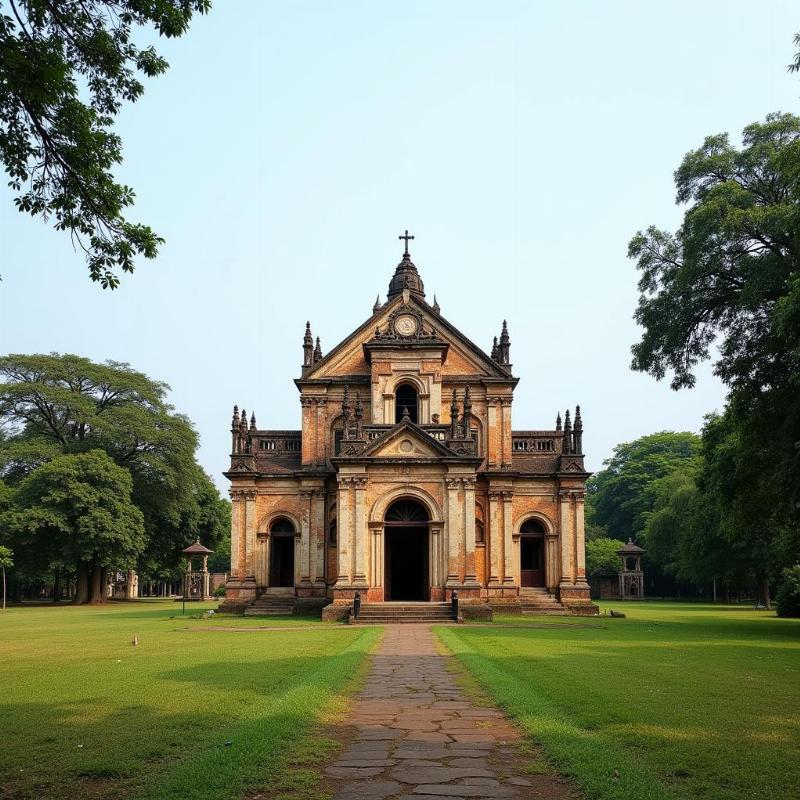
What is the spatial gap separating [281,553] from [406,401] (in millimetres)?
9246

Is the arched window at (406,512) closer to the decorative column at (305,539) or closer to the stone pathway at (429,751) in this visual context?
the decorative column at (305,539)

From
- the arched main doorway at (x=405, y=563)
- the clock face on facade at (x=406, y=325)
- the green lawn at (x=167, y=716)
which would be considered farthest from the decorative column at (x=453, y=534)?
the green lawn at (x=167, y=716)

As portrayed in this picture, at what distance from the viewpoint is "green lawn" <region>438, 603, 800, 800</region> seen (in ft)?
25.1

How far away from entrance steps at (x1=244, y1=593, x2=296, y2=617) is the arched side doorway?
10.6 m

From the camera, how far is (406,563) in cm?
3866

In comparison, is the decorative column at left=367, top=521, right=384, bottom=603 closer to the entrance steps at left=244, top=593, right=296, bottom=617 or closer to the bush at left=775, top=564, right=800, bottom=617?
the entrance steps at left=244, top=593, right=296, bottom=617

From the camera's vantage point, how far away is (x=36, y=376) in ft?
182

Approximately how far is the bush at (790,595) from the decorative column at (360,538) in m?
18.4

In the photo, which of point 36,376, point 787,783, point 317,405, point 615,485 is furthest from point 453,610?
point 615,485

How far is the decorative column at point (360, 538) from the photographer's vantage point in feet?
112

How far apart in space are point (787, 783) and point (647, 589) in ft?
237

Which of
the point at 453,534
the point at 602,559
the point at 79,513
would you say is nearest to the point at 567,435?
the point at 453,534

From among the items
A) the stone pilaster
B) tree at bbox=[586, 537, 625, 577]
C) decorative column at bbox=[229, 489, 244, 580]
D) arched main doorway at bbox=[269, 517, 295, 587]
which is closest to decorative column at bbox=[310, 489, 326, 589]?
arched main doorway at bbox=[269, 517, 295, 587]

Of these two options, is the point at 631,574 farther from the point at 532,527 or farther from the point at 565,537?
the point at 565,537
